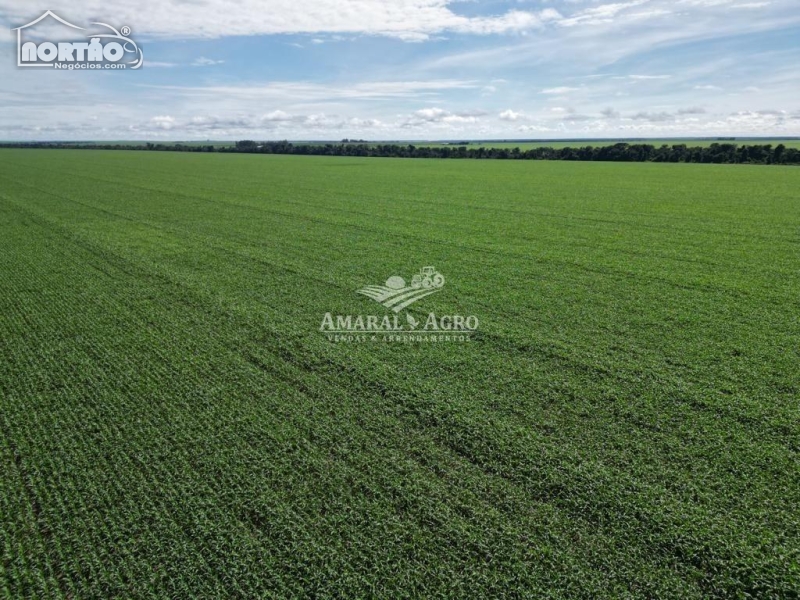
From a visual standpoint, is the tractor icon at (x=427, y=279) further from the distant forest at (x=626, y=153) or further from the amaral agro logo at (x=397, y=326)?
the distant forest at (x=626, y=153)

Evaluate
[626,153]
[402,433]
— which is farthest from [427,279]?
[626,153]

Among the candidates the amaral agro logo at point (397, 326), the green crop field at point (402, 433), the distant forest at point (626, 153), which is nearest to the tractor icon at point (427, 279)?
the green crop field at point (402, 433)

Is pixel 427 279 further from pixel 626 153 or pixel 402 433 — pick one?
pixel 626 153

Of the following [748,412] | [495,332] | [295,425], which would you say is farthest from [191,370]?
[748,412]

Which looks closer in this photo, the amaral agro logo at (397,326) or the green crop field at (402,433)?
the green crop field at (402,433)

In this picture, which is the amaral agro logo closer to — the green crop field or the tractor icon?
the green crop field

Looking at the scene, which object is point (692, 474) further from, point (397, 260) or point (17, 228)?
point (17, 228)
